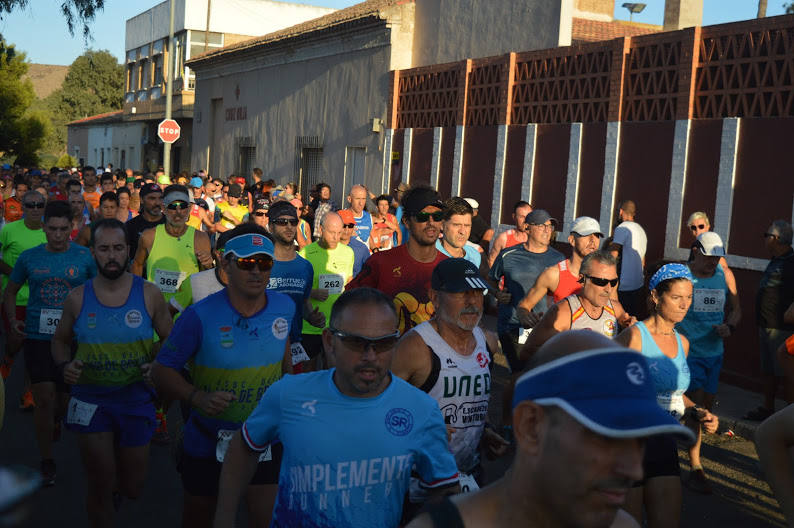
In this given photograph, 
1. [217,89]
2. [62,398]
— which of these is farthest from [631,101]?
[217,89]

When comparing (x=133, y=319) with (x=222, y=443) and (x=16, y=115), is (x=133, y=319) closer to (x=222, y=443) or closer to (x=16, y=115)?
(x=222, y=443)

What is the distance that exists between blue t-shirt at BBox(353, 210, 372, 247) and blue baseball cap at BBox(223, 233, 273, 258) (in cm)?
881

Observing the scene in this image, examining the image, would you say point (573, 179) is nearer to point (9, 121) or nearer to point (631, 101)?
point (631, 101)

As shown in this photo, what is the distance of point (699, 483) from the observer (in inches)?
291

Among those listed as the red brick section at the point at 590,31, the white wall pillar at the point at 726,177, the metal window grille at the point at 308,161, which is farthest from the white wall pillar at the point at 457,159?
the white wall pillar at the point at 726,177

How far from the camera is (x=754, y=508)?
7.07 metres

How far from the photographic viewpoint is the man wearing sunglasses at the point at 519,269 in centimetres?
884

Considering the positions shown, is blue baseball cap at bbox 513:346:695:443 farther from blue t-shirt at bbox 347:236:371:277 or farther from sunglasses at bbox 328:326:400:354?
blue t-shirt at bbox 347:236:371:277

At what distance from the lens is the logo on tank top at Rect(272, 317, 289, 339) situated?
4.89m

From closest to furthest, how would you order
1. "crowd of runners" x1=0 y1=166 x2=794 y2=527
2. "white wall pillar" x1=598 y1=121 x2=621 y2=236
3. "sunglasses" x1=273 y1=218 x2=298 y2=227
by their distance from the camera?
"crowd of runners" x1=0 y1=166 x2=794 y2=527 < "sunglasses" x1=273 y1=218 x2=298 y2=227 < "white wall pillar" x1=598 y1=121 x2=621 y2=236

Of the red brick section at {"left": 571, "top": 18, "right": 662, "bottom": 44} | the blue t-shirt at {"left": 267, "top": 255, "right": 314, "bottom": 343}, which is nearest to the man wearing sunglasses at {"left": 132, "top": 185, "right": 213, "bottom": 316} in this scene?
the blue t-shirt at {"left": 267, "top": 255, "right": 314, "bottom": 343}

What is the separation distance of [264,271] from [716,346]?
4.99 metres

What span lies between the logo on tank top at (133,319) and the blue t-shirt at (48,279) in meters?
1.81

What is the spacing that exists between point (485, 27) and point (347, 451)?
58.9 feet
